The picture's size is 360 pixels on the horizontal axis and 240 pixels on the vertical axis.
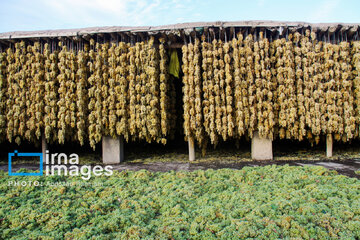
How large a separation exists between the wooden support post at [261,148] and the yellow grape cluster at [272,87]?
11.0 inches

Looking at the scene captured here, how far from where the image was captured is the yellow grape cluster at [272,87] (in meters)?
7.07

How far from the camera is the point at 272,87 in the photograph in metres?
7.13

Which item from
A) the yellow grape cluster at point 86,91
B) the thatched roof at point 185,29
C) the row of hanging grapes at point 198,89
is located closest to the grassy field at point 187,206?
the row of hanging grapes at point 198,89

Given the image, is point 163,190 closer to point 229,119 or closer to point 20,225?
point 20,225

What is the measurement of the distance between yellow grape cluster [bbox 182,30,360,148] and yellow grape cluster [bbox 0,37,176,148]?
988 millimetres

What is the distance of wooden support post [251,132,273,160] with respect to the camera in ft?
24.2

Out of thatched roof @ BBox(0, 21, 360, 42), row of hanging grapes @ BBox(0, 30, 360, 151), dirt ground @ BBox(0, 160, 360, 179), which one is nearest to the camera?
dirt ground @ BBox(0, 160, 360, 179)

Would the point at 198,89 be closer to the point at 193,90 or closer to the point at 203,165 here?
the point at 193,90

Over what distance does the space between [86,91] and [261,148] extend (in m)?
5.16

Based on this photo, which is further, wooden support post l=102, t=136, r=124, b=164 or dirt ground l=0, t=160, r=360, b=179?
wooden support post l=102, t=136, r=124, b=164

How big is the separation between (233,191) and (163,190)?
126 centimetres

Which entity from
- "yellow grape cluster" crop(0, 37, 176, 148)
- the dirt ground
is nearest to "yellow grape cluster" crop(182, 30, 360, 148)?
the dirt ground

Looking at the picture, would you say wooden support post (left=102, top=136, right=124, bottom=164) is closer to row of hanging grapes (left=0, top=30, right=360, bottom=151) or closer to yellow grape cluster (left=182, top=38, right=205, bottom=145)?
row of hanging grapes (left=0, top=30, right=360, bottom=151)

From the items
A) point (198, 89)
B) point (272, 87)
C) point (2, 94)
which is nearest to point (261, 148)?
point (272, 87)
